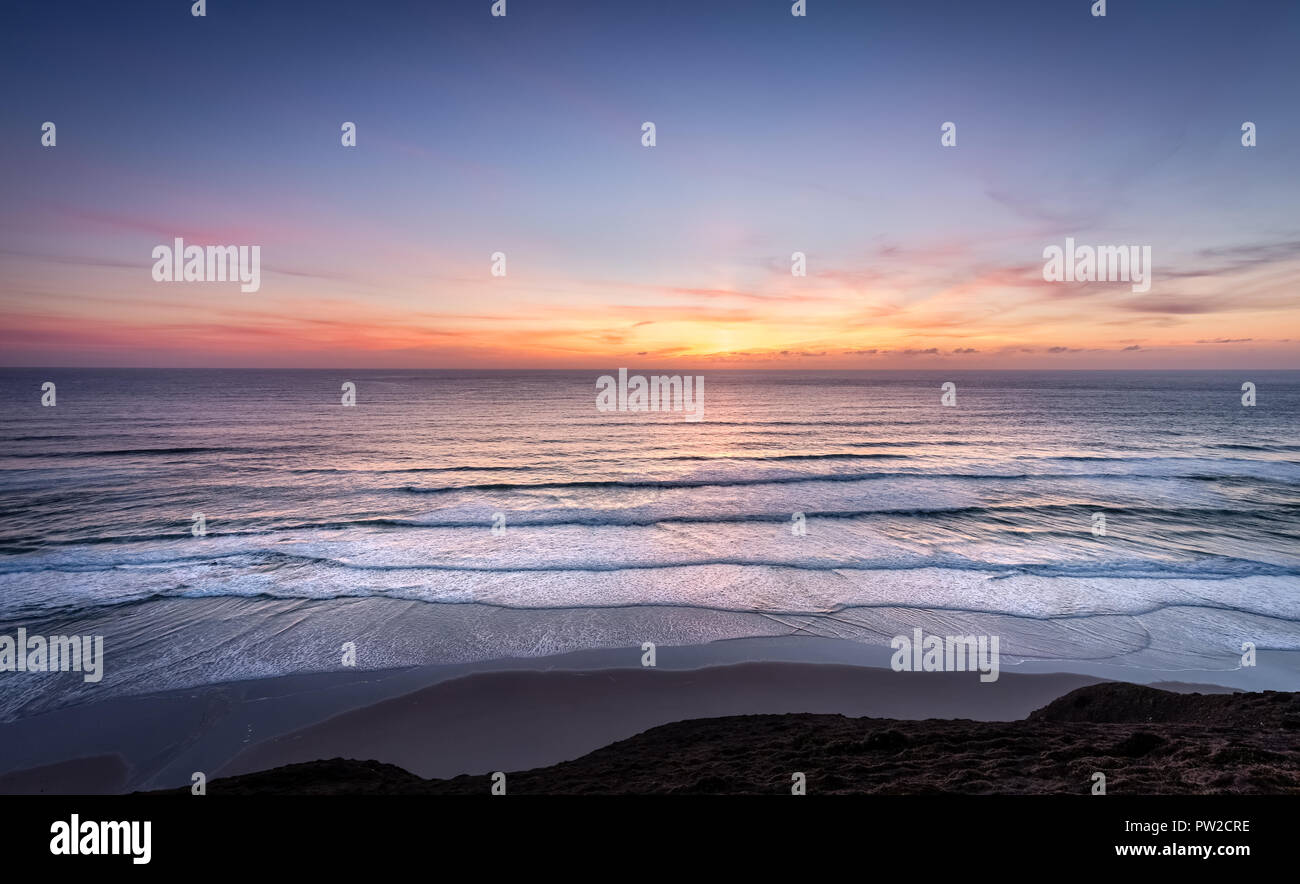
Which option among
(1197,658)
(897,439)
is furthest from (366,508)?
(897,439)

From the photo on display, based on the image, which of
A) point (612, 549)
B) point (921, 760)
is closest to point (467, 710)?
point (921, 760)

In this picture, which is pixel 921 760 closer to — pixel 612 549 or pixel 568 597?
pixel 568 597

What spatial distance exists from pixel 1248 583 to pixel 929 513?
7576 mm

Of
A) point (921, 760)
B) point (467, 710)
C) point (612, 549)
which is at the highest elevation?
point (612, 549)

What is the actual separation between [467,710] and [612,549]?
7624 mm

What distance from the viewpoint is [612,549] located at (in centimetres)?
1523

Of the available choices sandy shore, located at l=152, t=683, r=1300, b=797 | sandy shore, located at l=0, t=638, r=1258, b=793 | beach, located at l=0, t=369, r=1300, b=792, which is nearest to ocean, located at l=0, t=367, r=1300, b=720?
beach, located at l=0, t=369, r=1300, b=792

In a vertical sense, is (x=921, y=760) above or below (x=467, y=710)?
above

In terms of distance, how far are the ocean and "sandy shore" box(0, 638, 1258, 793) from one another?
1.86 ft

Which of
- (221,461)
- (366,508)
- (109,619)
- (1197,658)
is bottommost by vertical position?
(1197,658)

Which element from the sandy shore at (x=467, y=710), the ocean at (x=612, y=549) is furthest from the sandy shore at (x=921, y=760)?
the ocean at (x=612, y=549)

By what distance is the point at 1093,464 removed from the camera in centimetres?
2834

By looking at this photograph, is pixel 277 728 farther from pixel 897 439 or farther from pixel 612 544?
pixel 897 439
